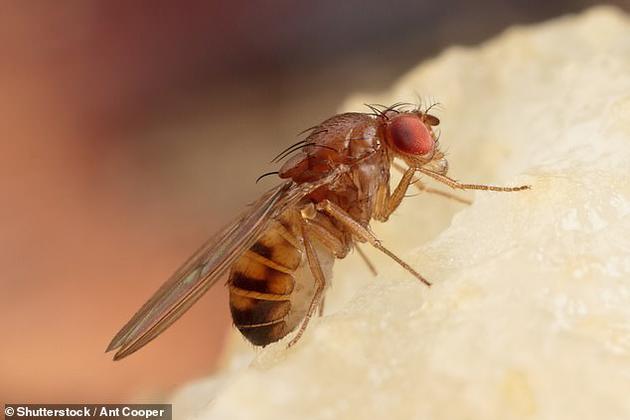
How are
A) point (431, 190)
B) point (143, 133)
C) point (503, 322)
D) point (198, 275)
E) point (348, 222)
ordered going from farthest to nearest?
point (143, 133)
point (431, 190)
point (348, 222)
point (198, 275)
point (503, 322)

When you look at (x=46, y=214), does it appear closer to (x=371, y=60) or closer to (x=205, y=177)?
(x=205, y=177)

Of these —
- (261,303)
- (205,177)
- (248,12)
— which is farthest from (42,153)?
(261,303)

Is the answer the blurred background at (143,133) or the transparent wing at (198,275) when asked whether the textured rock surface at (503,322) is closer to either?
the transparent wing at (198,275)

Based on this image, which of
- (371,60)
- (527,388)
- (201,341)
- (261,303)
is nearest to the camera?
(527,388)

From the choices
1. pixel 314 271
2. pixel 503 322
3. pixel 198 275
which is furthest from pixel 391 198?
pixel 503 322

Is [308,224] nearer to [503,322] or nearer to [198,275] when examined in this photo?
[198,275]

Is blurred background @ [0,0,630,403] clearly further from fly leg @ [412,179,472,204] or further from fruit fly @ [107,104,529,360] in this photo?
fly leg @ [412,179,472,204]

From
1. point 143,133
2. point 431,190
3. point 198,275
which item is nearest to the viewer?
point 198,275

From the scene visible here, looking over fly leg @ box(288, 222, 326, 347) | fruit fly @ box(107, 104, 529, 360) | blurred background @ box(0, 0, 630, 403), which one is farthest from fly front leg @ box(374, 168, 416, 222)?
blurred background @ box(0, 0, 630, 403)
